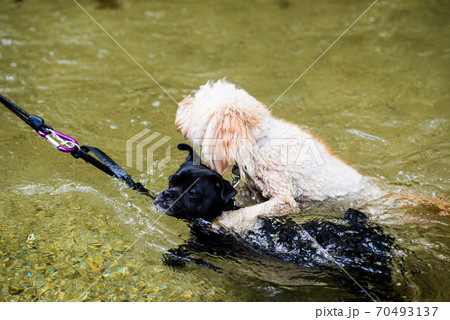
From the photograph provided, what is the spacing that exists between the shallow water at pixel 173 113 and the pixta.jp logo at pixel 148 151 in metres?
0.07

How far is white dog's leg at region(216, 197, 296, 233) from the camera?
11.2ft

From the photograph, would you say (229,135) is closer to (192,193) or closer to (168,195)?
(192,193)

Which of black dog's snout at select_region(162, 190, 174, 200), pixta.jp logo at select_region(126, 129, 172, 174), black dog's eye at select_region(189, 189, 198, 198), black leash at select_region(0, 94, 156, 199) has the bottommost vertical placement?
pixta.jp logo at select_region(126, 129, 172, 174)

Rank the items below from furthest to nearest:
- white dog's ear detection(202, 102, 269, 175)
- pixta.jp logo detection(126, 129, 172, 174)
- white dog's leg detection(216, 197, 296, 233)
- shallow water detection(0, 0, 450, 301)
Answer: pixta.jp logo detection(126, 129, 172, 174)
white dog's leg detection(216, 197, 296, 233)
white dog's ear detection(202, 102, 269, 175)
shallow water detection(0, 0, 450, 301)

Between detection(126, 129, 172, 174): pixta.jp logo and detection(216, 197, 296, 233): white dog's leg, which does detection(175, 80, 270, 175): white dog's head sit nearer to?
detection(216, 197, 296, 233): white dog's leg

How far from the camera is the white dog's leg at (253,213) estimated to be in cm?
342

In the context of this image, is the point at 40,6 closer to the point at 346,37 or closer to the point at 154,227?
the point at 346,37

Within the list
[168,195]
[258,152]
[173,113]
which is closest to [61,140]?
[168,195]

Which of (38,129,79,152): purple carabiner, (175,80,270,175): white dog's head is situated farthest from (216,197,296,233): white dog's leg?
(38,129,79,152): purple carabiner

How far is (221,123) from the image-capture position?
130 inches

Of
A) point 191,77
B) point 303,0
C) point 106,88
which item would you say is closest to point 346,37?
point 303,0

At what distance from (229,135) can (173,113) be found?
264 cm

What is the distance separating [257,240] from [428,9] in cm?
819

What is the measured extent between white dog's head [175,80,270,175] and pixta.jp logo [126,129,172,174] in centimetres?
124
